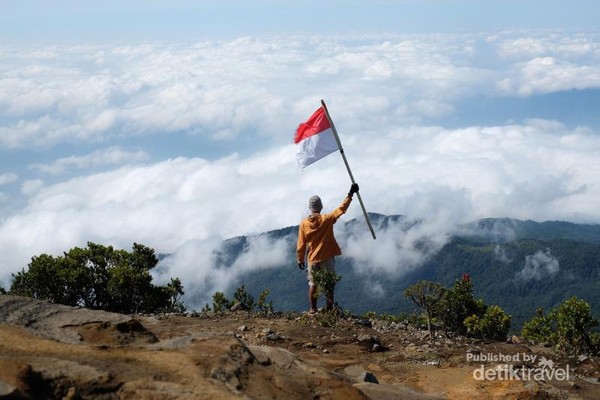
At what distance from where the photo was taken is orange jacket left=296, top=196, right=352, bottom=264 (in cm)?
1785

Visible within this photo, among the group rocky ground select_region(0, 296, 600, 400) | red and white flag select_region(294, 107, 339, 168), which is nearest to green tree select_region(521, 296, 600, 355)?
rocky ground select_region(0, 296, 600, 400)

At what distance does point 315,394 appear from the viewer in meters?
8.56

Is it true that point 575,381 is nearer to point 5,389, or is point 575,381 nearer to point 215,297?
point 5,389

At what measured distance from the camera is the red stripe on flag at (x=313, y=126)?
1947 centimetres

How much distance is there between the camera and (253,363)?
892 cm

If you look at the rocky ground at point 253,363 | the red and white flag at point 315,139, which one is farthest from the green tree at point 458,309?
the red and white flag at point 315,139

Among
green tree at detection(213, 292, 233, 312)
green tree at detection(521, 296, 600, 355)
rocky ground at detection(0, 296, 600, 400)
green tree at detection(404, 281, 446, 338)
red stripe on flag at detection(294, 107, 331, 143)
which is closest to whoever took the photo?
rocky ground at detection(0, 296, 600, 400)

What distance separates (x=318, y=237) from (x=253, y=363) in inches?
374

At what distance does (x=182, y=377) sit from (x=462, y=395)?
628 cm

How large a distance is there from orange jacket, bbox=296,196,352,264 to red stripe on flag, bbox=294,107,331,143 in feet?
9.70

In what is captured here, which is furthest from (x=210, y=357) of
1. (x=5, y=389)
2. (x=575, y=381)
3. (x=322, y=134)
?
(x=322, y=134)

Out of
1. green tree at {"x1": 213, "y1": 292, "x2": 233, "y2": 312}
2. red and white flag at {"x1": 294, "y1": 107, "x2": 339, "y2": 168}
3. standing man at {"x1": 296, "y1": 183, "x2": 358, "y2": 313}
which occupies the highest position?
red and white flag at {"x1": 294, "y1": 107, "x2": 339, "y2": 168}

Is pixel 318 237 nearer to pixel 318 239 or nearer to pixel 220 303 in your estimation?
pixel 318 239

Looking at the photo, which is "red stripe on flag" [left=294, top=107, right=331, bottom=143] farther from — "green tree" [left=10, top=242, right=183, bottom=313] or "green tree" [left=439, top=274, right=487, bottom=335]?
"green tree" [left=10, top=242, right=183, bottom=313]
